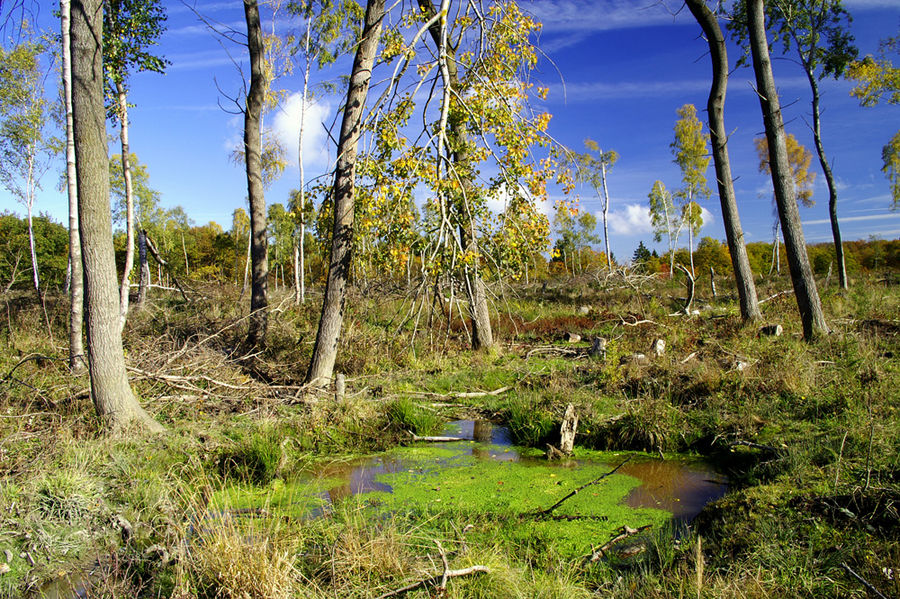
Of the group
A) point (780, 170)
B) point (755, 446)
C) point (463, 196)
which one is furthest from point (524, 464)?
point (780, 170)

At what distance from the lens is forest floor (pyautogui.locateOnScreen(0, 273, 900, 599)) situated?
3086 mm

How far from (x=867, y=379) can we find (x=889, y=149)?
2323 cm

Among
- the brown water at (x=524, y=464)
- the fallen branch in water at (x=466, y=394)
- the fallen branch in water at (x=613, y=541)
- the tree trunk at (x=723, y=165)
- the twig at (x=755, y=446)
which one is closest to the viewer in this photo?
the fallen branch in water at (x=613, y=541)

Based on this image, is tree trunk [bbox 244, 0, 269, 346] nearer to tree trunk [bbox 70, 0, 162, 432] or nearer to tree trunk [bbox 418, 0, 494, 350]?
tree trunk [bbox 418, 0, 494, 350]

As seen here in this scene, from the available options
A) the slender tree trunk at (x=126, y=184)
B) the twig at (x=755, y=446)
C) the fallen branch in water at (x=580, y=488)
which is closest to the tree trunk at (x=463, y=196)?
the fallen branch in water at (x=580, y=488)

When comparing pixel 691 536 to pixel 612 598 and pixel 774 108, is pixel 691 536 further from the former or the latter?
pixel 774 108

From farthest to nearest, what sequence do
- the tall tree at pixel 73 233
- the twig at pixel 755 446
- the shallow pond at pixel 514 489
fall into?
the tall tree at pixel 73 233 → the twig at pixel 755 446 → the shallow pond at pixel 514 489

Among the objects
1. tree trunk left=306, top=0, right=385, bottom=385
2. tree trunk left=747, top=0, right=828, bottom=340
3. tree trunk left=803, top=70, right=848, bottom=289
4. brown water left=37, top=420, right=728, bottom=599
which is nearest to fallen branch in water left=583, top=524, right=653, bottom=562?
brown water left=37, top=420, right=728, bottom=599

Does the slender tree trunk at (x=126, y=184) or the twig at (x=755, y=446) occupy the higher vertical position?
the slender tree trunk at (x=126, y=184)

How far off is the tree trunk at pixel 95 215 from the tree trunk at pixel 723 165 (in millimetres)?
10622

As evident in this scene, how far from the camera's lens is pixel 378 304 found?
488 inches

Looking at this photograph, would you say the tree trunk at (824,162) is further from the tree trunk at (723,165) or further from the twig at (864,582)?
the twig at (864,582)

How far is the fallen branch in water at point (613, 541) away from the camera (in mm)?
3555

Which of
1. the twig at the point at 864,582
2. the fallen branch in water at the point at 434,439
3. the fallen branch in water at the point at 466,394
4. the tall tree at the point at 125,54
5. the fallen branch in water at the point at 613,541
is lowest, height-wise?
the fallen branch in water at the point at 613,541
